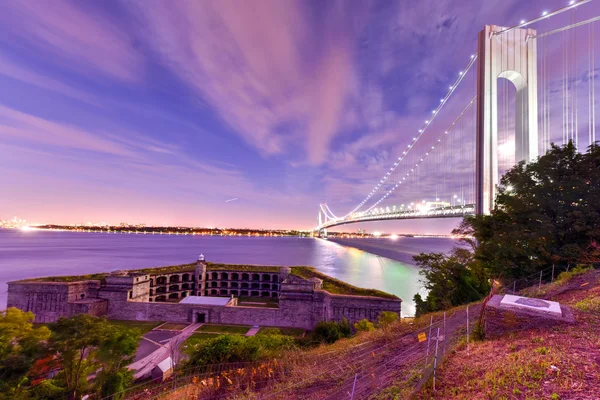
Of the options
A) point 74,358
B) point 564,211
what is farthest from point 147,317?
point 564,211

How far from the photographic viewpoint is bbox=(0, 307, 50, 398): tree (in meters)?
11.1

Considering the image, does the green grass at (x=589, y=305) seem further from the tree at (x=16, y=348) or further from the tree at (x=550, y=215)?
the tree at (x=16, y=348)

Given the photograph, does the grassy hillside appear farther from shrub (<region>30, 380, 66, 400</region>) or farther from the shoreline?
the shoreline

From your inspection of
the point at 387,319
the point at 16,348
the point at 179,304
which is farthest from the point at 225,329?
the point at 387,319

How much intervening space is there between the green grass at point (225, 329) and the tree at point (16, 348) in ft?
33.8

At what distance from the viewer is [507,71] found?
2272cm

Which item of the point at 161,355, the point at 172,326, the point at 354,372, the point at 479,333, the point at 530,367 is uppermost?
the point at 530,367

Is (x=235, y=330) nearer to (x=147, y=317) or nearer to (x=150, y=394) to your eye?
(x=147, y=317)

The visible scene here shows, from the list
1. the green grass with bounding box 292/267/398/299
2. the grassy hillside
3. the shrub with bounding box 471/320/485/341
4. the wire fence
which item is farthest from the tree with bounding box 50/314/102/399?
the green grass with bounding box 292/267/398/299

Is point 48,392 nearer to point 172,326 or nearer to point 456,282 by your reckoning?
point 172,326

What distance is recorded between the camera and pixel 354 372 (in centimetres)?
682

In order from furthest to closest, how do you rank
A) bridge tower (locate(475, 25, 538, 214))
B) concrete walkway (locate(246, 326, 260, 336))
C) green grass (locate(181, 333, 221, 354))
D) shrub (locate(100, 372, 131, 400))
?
bridge tower (locate(475, 25, 538, 214)), concrete walkway (locate(246, 326, 260, 336)), green grass (locate(181, 333, 221, 354)), shrub (locate(100, 372, 131, 400))

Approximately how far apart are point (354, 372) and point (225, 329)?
1786 centimetres

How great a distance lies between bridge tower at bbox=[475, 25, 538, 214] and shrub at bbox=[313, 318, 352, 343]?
1366cm
